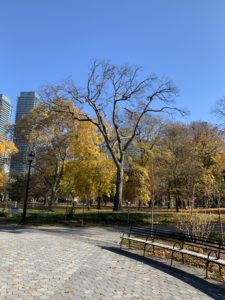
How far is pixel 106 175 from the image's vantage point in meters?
31.4

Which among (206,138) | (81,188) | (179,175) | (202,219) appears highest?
(206,138)

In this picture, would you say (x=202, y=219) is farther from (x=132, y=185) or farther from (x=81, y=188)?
(x=132, y=185)

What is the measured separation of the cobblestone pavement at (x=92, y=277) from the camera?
19.9 ft

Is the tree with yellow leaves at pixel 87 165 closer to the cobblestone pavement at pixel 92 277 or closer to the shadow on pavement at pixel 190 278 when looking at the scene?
the cobblestone pavement at pixel 92 277

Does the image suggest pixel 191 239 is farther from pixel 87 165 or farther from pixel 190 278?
pixel 87 165

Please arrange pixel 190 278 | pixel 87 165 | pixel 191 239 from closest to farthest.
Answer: pixel 190 278
pixel 191 239
pixel 87 165

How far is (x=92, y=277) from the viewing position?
24.1ft

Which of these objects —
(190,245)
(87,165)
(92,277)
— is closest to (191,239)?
(190,245)

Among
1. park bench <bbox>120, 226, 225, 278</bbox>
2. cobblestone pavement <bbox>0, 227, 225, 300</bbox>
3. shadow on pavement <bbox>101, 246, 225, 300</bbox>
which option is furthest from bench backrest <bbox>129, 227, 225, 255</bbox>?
shadow on pavement <bbox>101, 246, 225, 300</bbox>

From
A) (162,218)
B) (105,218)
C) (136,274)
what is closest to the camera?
(136,274)

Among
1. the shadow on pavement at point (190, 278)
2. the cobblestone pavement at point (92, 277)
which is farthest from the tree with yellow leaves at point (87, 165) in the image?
the shadow on pavement at point (190, 278)

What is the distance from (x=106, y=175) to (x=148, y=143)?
47.5 feet

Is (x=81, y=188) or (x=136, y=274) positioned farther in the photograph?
(x=81, y=188)

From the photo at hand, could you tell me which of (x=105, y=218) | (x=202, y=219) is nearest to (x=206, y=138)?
(x=105, y=218)
